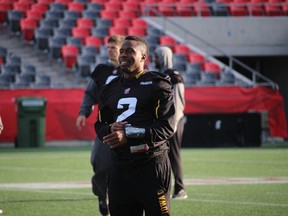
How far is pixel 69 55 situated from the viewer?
2775 cm

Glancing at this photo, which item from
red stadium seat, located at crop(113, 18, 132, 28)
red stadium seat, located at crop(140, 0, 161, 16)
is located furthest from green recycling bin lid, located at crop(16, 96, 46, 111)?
red stadium seat, located at crop(140, 0, 161, 16)

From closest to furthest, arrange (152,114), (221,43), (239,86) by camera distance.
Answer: (152,114) → (239,86) → (221,43)

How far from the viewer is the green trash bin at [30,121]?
2350 centimetres

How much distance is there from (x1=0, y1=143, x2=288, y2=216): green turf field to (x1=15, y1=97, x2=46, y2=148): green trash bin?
5.69 feet

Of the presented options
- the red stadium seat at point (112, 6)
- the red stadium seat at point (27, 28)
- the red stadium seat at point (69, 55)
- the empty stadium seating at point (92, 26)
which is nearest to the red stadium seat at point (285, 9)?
the empty stadium seating at point (92, 26)

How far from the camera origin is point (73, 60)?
91.3 feet

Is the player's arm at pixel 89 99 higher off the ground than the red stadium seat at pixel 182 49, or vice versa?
the red stadium seat at pixel 182 49

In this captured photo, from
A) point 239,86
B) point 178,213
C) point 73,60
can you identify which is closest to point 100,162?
point 178,213

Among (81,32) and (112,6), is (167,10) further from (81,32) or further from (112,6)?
(81,32)

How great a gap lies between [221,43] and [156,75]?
2484cm

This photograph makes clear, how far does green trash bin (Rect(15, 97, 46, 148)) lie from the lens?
23500mm

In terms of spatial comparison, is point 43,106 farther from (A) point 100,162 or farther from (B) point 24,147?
(A) point 100,162

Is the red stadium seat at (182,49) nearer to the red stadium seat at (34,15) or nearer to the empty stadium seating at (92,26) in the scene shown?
the empty stadium seating at (92,26)

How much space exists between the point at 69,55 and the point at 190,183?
14146mm
